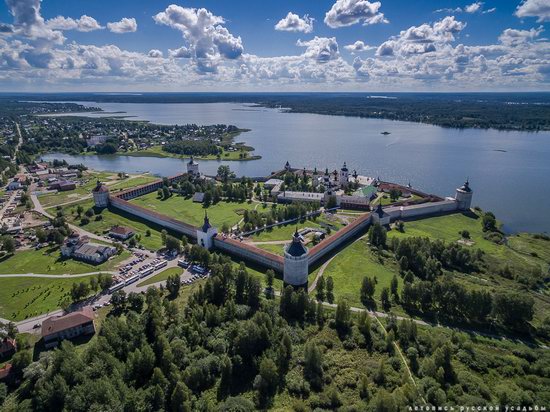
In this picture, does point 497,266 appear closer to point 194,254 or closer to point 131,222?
point 194,254

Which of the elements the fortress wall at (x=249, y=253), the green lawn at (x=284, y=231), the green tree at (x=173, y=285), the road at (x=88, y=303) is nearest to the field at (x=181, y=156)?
the green lawn at (x=284, y=231)

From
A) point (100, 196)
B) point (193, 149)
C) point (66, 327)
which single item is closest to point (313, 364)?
point (66, 327)

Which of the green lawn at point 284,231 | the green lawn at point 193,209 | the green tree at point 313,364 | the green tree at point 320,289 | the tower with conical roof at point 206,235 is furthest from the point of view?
the green lawn at point 193,209

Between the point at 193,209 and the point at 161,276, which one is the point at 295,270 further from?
the point at 193,209

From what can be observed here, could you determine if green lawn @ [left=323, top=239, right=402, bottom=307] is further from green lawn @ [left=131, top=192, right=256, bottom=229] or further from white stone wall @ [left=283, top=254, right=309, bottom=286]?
green lawn @ [left=131, top=192, right=256, bottom=229]

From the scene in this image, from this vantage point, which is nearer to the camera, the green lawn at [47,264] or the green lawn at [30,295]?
the green lawn at [30,295]

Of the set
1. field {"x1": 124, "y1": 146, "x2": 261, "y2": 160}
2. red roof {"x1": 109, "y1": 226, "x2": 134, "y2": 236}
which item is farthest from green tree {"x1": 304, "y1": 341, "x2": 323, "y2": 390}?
field {"x1": 124, "y1": 146, "x2": 261, "y2": 160}

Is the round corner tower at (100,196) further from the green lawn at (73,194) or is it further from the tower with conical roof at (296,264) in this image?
the tower with conical roof at (296,264)
